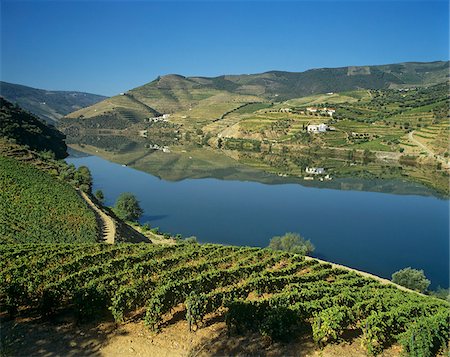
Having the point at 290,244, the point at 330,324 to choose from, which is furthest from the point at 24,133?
the point at 330,324

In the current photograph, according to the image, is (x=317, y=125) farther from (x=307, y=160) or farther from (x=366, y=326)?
(x=366, y=326)

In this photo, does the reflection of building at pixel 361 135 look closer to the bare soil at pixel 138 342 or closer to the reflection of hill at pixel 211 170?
the reflection of hill at pixel 211 170

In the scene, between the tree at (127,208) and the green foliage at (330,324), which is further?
the tree at (127,208)

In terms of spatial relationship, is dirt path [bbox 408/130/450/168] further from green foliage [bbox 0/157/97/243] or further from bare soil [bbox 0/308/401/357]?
bare soil [bbox 0/308/401/357]

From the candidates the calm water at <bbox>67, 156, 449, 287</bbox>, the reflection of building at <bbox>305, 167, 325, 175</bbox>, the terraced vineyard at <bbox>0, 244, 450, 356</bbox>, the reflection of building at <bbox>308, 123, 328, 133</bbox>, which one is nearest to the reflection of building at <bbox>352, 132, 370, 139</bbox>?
the reflection of building at <bbox>308, 123, 328, 133</bbox>

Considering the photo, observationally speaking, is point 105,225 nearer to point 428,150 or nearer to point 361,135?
point 428,150

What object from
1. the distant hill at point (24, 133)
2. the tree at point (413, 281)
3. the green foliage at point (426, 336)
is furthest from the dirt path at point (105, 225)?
the distant hill at point (24, 133)
